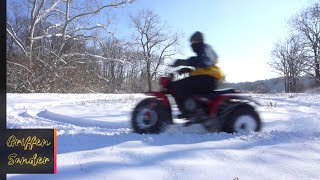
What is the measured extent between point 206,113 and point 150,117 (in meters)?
0.91

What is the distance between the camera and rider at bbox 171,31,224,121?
4914mm

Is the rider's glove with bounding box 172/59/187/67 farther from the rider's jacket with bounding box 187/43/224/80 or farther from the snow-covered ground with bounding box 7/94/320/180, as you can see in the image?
the snow-covered ground with bounding box 7/94/320/180

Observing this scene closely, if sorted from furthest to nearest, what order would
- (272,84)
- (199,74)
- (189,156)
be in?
(272,84) → (199,74) → (189,156)

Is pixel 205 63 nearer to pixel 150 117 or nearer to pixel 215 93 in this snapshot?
pixel 215 93

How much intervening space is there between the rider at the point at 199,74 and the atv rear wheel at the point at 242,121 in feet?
1.87

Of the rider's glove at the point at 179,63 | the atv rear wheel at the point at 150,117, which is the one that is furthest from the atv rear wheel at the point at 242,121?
the rider's glove at the point at 179,63

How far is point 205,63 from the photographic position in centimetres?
489

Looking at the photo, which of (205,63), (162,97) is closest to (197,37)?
(205,63)

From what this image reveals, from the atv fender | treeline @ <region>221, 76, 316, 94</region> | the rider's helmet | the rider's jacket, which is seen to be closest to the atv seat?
the rider's jacket

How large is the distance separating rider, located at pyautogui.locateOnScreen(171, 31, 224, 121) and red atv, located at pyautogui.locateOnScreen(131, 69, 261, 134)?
0.34 feet

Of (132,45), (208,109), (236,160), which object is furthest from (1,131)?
(132,45)

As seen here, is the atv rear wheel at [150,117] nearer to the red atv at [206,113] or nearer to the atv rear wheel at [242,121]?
the red atv at [206,113]

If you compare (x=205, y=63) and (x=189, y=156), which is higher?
(x=205, y=63)

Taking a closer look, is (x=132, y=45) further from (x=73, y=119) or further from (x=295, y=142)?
(x=295, y=142)
